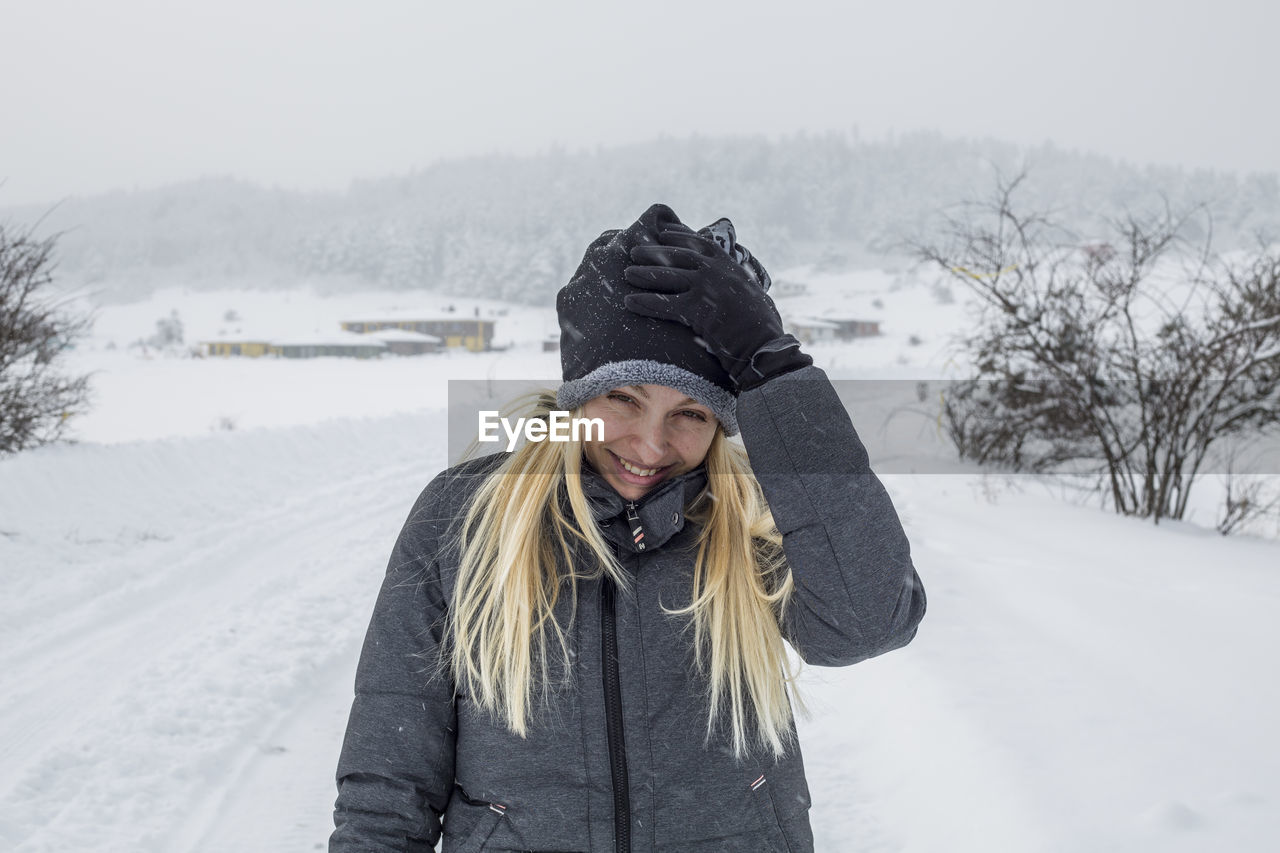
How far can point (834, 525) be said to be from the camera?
1.34 metres

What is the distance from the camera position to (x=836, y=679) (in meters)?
3.79

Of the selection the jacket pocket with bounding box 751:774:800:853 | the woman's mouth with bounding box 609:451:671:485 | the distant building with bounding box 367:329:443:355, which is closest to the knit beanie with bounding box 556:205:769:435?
the woman's mouth with bounding box 609:451:671:485

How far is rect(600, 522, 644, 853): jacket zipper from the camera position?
1.38m

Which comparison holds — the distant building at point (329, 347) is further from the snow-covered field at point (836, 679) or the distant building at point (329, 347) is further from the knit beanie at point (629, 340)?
the knit beanie at point (629, 340)

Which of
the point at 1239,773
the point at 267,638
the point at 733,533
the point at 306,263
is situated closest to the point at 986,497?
the point at 1239,773

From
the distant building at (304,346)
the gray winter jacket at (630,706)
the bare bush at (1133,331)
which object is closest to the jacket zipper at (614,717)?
the gray winter jacket at (630,706)

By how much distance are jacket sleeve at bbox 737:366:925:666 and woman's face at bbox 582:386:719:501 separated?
0.19 meters

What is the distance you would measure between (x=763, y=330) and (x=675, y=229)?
27 cm

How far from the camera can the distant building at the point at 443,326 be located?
155 feet

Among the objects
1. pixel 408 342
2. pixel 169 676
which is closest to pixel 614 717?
pixel 169 676

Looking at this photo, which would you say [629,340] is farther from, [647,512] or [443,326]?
[443,326]

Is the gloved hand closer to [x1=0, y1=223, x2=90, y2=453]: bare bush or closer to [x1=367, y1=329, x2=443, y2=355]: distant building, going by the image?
[x1=0, y1=223, x2=90, y2=453]: bare bush

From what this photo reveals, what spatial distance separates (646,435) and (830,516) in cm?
40

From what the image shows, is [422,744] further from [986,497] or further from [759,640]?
[986,497]
